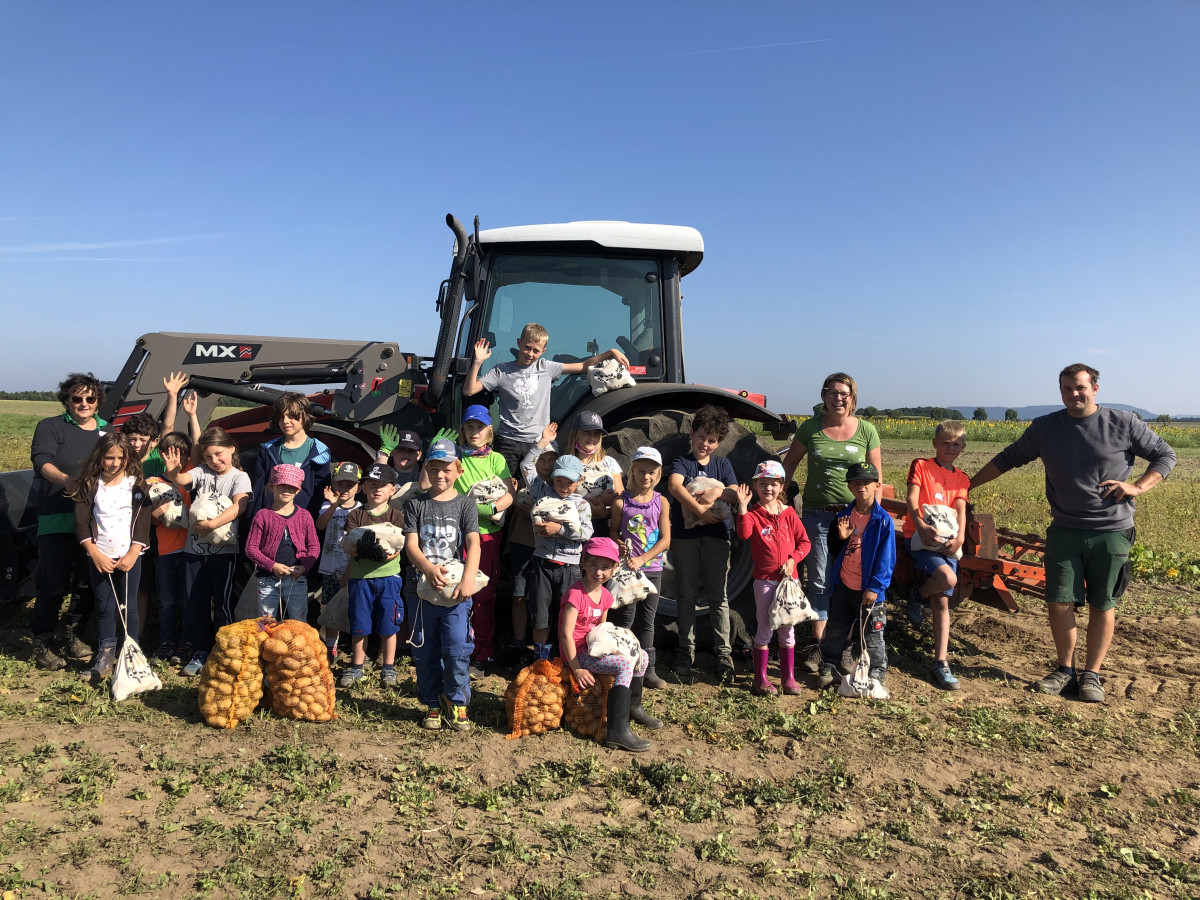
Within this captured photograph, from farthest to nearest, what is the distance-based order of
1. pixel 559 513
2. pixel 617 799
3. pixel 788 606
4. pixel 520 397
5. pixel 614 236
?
1. pixel 614 236
2. pixel 520 397
3. pixel 788 606
4. pixel 559 513
5. pixel 617 799

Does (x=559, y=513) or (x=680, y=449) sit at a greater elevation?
(x=680, y=449)

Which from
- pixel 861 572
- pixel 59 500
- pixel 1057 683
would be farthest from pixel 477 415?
pixel 1057 683

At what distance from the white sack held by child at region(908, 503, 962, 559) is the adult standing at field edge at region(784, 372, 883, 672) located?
0.38 metres

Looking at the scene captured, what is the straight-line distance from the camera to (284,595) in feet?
14.9

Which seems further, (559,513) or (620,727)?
(559,513)

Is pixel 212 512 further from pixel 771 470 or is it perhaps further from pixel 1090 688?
pixel 1090 688

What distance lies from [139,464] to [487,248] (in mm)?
2460

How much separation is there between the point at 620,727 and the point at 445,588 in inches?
40.8

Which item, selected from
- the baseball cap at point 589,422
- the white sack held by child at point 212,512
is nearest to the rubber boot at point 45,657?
the white sack held by child at point 212,512

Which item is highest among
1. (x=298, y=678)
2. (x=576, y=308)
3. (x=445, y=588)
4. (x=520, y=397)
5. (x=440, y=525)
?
(x=576, y=308)

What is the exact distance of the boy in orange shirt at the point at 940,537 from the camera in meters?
4.83

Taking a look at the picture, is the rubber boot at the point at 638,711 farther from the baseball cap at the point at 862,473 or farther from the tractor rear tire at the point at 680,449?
the baseball cap at the point at 862,473

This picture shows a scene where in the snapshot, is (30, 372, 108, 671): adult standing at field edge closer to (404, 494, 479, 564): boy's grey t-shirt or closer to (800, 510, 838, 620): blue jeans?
(404, 494, 479, 564): boy's grey t-shirt

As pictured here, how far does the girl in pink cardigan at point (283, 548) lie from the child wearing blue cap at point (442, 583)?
31.5 inches
